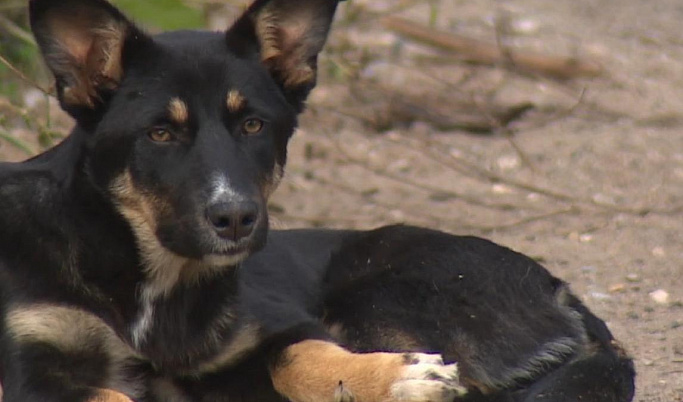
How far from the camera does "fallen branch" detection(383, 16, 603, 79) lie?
1039 centimetres

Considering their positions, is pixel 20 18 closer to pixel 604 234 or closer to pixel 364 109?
pixel 364 109

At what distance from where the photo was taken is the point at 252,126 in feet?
16.6

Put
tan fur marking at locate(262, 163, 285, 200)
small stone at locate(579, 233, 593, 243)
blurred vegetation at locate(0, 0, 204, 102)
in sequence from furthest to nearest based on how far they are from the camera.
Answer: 1. blurred vegetation at locate(0, 0, 204, 102)
2. small stone at locate(579, 233, 593, 243)
3. tan fur marking at locate(262, 163, 285, 200)

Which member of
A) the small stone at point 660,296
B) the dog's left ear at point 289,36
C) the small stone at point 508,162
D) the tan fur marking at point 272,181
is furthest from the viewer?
the small stone at point 508,162

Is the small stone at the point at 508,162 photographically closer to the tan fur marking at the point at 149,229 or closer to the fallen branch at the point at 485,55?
the fallen branch at the point at 485,55

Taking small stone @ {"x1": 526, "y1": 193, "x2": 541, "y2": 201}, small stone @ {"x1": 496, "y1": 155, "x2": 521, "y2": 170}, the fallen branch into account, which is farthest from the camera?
the fallen branch

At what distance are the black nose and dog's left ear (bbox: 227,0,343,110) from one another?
0.72m

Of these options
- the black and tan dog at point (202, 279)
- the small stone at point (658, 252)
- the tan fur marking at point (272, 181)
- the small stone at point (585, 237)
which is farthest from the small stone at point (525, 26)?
the tan fur marking at point (272, 181)

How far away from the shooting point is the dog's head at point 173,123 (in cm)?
480

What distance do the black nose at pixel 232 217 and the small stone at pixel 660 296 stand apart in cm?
269

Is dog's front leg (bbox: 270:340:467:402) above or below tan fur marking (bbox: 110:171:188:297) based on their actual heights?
below

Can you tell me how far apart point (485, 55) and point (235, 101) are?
563 centimetres

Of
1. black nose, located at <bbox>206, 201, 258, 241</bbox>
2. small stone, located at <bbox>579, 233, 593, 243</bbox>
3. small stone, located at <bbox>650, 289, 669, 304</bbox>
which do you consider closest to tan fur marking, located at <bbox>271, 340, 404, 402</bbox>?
black nose, located at <bbox>206, 201, 258, 241</bbox>

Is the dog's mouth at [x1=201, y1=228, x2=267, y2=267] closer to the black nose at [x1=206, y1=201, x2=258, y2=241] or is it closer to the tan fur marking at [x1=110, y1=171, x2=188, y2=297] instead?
the black nose at [x1=206, y1=201, x2=258, y2=241]
